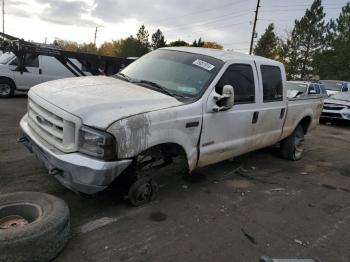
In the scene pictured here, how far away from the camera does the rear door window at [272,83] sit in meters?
5.94

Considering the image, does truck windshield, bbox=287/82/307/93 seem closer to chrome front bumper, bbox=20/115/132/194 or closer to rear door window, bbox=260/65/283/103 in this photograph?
rear door window, bbox=260/65/283/103

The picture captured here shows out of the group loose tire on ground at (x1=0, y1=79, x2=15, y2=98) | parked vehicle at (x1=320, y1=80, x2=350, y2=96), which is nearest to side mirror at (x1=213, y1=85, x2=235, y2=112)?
loose tire on ground at (x1=0, y1=79, x2=15, y2=98)

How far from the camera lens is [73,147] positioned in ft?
12.4

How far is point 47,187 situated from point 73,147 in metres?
1.28

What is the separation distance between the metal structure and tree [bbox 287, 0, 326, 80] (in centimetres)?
3225

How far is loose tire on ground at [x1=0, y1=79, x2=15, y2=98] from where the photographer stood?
13.0 meters

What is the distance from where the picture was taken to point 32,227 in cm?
311

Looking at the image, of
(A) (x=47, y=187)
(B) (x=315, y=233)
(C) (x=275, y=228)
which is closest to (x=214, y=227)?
(C) (x=275, y=228)

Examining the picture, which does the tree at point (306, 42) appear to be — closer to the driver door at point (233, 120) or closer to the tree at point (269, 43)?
the tree at point (269, 43)

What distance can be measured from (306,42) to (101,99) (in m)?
41.4

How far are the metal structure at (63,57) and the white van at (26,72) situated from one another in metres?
0.20

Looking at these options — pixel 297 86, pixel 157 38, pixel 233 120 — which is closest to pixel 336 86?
pixel 297 86

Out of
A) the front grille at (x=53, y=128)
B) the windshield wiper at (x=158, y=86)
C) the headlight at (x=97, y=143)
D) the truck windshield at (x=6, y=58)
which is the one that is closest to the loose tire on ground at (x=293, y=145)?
the windshield wiper at (x=158, y=86)

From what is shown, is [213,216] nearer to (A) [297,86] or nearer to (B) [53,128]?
(B) [53,128]
